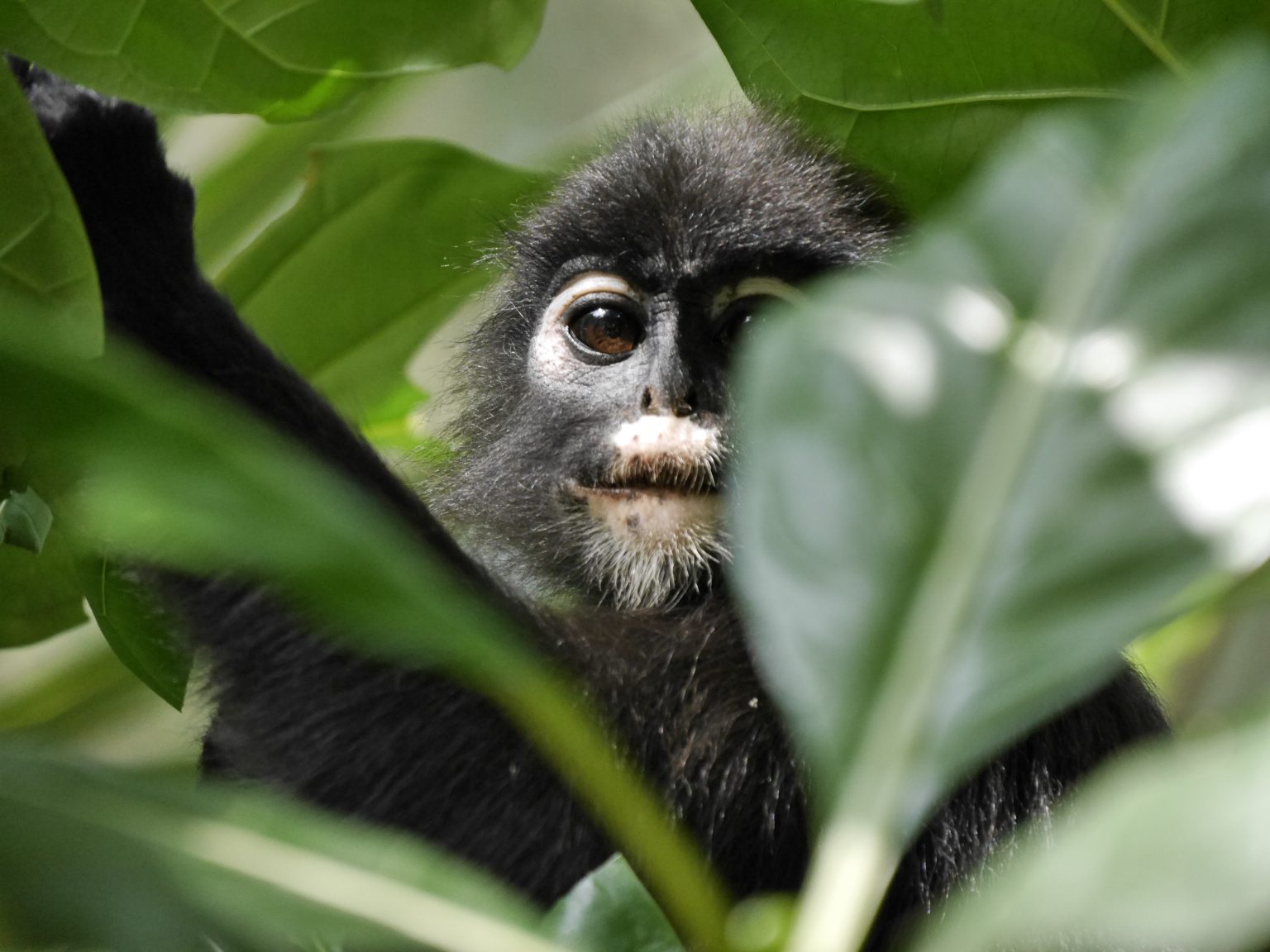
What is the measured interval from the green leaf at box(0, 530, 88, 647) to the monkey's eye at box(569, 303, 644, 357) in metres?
0.87

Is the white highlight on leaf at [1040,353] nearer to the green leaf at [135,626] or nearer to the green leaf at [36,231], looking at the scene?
the green leaf at [36,231]

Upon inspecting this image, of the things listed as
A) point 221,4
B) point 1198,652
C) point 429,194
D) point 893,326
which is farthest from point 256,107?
point 1198,652

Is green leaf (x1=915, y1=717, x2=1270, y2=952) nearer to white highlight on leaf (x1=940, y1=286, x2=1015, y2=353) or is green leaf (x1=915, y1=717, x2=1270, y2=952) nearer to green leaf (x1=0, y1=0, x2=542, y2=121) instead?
white highlight on leaf (x1=940, y1=286, x2=1015, y2=353)

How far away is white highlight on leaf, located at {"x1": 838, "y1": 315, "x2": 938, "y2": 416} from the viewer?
0.61 meters

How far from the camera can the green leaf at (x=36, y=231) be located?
1.18 m

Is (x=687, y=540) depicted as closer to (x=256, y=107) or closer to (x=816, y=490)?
(x=256, y=107)

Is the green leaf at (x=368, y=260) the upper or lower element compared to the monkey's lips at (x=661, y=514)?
upper

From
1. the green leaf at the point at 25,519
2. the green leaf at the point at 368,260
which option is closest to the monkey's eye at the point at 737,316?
the green leaf at the point at 368,260

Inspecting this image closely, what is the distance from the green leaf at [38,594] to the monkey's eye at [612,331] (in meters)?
0.87

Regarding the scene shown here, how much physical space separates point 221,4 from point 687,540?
3.09 ft

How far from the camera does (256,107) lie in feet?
4.69

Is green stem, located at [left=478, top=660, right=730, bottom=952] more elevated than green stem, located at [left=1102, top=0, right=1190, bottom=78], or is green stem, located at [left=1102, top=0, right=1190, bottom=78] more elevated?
green stem, located at [left=478, top=660, right=730, bottom=952]

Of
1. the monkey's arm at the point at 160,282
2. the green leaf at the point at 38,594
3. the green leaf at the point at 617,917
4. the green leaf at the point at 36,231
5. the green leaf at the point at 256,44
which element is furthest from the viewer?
the green leaf at the point at 38,594

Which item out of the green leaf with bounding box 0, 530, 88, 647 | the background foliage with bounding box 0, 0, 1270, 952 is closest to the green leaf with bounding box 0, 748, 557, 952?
the background foliage with bounding box 0, 0, 1270, 952
